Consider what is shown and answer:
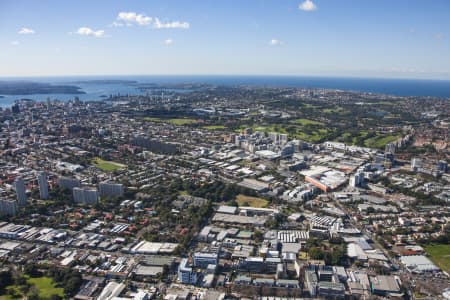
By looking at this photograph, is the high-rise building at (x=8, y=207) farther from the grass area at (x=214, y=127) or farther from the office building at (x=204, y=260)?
the grass area at (x=214, y=127)

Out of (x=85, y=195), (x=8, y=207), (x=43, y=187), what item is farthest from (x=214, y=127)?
(x=8, y=207)

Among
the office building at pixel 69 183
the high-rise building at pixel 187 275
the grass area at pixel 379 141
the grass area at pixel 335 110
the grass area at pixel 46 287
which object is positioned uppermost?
the grass area at pixel 335 110

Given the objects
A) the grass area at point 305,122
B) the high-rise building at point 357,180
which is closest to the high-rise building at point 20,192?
the high-rise building at point 357,180

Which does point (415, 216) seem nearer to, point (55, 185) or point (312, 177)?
point (312, 177)

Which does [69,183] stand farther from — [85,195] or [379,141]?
[379,141]

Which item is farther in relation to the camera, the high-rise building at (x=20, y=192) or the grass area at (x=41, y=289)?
the high-rise building at (x=20, y=192)

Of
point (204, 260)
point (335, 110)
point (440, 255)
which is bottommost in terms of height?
point (440, 255)
